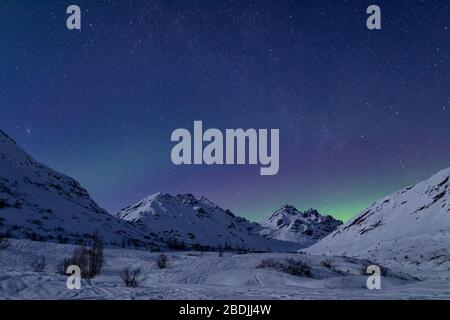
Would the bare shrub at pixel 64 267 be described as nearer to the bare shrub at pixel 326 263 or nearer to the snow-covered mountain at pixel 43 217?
the bare shrub at pixel 326 263

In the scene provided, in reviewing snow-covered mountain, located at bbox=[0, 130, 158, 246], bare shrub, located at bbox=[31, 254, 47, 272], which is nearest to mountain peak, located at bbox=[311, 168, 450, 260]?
bare shrub, located at bbox=[31, 254, 47, 272]

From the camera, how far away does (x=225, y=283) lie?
17188 mm

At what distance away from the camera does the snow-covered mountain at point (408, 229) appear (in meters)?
39.5

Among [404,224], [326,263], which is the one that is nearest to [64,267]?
[326,263]

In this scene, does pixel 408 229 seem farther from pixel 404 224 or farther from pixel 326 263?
pixel 326 263

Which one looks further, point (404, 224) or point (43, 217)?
point (43, 217)

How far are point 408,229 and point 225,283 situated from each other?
60.4 metres

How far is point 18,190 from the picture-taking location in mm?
167375

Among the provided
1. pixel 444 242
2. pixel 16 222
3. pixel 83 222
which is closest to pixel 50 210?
pixel 83 222

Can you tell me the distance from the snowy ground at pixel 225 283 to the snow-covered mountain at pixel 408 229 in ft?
57.5

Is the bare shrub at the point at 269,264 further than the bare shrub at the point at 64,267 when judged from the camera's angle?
Yes

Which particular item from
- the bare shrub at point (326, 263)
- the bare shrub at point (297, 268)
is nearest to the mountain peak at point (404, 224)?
the bare shrub at point (326, 263)

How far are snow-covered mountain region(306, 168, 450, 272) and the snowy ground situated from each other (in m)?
17.5
